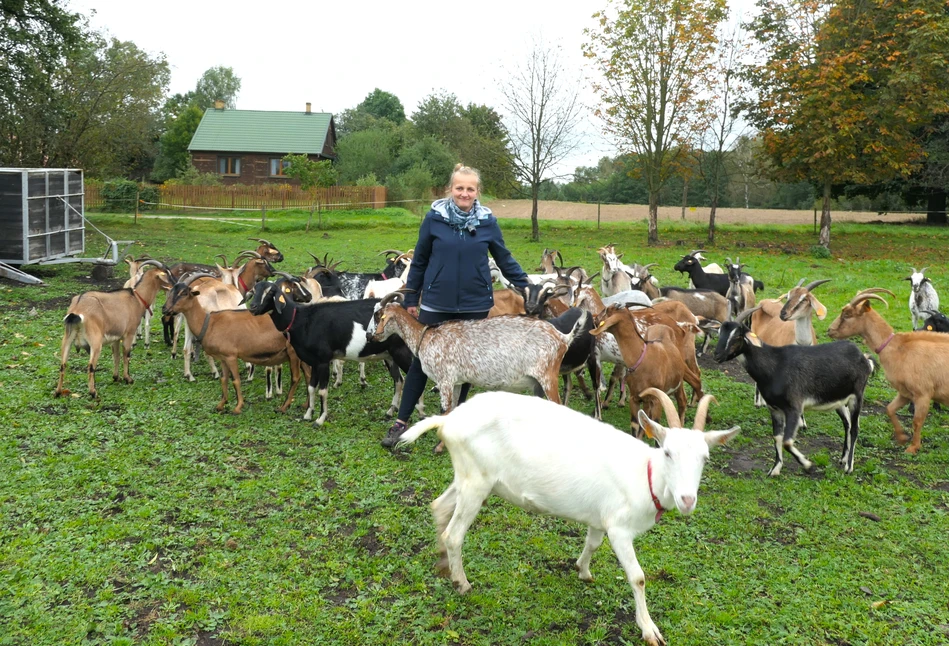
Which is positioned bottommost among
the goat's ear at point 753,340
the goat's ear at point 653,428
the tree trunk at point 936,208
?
the goat's ear at point 653,428

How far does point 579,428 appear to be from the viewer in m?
4.04

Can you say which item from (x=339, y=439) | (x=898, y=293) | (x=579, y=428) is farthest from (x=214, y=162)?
(x=579, y=428)

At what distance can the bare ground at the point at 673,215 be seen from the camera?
3366cm

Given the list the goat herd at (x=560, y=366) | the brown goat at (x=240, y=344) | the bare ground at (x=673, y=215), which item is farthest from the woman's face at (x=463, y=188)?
the bare ground at (x=673, y=215)

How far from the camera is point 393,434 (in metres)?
6.21

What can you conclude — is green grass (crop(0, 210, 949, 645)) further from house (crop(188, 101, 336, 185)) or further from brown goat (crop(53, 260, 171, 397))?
house (crop(188, 101, 336, 185))

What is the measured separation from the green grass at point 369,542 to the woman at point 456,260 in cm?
121

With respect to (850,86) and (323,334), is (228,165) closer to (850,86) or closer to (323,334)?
(850,86)

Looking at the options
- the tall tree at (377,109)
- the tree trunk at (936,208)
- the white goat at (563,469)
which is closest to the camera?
the white goat at (563,469)

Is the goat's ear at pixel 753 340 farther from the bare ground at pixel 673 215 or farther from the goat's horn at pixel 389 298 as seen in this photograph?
the bare ground at pixel 673 215

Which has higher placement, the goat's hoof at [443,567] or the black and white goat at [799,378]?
the black and white goat at [799,378]

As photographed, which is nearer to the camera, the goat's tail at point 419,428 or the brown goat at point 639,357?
the goat's tail at point 419,428

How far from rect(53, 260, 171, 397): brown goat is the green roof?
3717 centimetres

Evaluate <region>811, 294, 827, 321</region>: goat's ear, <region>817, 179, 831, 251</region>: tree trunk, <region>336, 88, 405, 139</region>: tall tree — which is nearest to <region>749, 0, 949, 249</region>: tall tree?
<region>817, 179, 831, 251</region>: tree trunk
